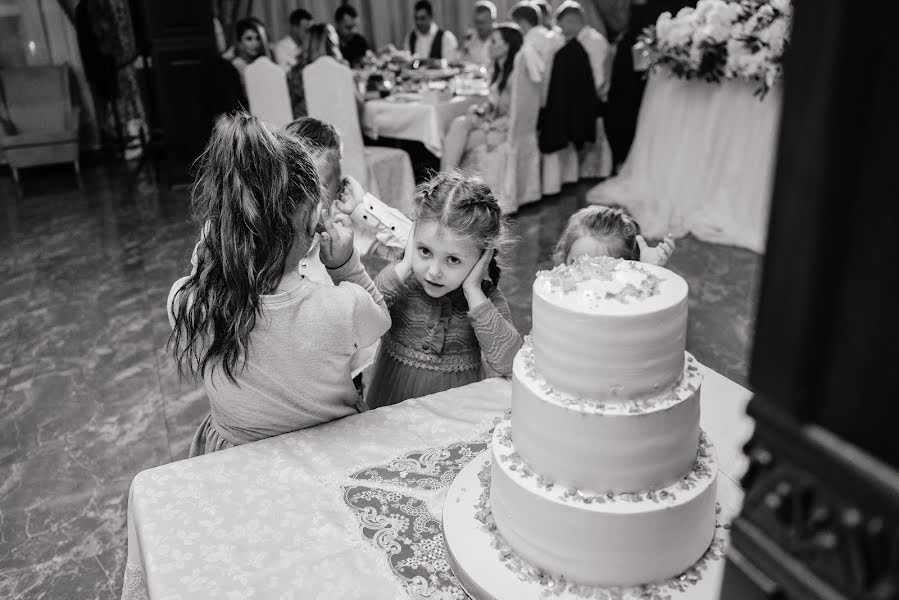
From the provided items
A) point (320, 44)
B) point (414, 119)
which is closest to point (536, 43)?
point (414, 119)

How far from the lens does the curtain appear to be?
9336 millimetres

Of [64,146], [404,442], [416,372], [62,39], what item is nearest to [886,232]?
[404,442]

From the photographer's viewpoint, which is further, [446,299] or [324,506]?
[446,299]

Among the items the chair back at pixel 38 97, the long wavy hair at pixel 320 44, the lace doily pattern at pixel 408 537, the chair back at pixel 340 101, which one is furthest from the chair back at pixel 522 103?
the chair back at pixel 38 97

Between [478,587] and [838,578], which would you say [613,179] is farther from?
[838,578]

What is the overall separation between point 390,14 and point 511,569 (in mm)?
10109

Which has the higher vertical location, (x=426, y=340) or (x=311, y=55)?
(x=311, y=55)

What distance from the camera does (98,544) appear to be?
7.54ft

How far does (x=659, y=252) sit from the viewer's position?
200 cm

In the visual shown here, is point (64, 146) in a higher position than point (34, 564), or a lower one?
higher

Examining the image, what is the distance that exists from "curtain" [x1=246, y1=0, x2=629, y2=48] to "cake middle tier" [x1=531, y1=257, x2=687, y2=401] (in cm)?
886

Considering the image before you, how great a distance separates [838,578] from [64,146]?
26.5 ft

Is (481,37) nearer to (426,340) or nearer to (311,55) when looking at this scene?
(311,55)

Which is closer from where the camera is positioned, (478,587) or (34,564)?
(478,587)
